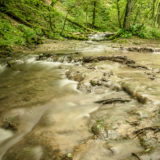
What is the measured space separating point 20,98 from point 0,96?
57 centimetres

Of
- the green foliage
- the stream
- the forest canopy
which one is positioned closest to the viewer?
the stream

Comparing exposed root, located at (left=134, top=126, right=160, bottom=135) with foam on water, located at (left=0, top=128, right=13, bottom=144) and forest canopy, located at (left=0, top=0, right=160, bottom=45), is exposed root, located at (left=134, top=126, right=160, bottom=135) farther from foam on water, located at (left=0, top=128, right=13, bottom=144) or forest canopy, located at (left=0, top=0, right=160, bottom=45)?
forest canopy, located at (left=0, top=0, right=160, bottom=45)

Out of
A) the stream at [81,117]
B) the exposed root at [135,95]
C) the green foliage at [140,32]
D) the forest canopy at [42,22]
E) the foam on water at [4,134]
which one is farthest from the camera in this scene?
the green foliage at [140,32]

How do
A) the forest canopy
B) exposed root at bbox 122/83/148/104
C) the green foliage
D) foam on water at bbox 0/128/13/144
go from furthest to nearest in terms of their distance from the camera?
1. the green foliage
2. the forest canopy
3. exposed root at bbox 122/83/148/104
4. foam on water at bbox 0/128/13/144

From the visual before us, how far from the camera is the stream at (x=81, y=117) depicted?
1804mm

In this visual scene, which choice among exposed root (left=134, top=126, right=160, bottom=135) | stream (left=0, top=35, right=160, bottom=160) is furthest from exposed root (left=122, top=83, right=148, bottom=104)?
exposed root (left=134, top=126, right=160, bottom=135)

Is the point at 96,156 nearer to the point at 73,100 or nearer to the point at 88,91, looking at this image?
the point at 73,100

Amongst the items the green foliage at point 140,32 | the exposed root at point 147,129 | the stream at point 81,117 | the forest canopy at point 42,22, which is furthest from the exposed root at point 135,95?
the green foliage at point 140,32

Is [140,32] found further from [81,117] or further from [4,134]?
[4,134]

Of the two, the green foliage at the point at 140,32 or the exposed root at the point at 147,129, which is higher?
the green foliage at the point at 140,32

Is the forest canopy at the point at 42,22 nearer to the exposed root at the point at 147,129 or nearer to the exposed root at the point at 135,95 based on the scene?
the exposed root at the point at 135,95

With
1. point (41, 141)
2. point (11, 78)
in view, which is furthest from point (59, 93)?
point (11, 78)

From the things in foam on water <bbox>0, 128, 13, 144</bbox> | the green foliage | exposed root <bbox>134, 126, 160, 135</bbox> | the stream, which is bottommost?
foam on water <bbox>0, 128, 13, 144</bbox>

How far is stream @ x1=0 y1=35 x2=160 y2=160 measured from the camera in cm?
180
